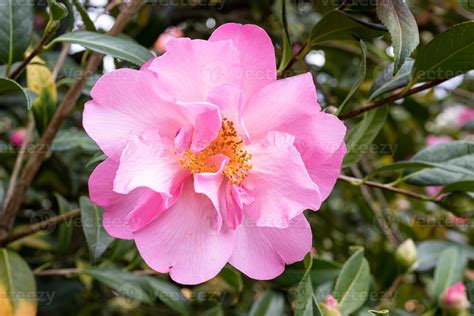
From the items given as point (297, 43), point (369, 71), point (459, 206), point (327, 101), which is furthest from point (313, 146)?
point (369, 71)

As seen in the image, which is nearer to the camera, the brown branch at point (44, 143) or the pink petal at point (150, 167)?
the pink petal at point (150, 167)

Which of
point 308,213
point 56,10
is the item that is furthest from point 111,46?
point 308,213

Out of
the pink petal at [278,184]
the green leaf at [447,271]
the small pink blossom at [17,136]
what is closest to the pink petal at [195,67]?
the pink petal at [278,184]

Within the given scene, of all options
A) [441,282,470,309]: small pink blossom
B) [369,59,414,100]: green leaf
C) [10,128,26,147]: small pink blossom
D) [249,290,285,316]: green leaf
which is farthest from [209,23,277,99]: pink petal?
[10,128,26,147]: small pink blossom

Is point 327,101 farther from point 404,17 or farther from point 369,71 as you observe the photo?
point 404,17

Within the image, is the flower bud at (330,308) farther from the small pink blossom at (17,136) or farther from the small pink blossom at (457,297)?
the small pink blossom at (17,136)

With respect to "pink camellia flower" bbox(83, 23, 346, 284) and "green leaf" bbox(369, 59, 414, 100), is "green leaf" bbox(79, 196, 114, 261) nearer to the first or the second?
"pink camellia flower" bbox(83, 23, 346, 284)
